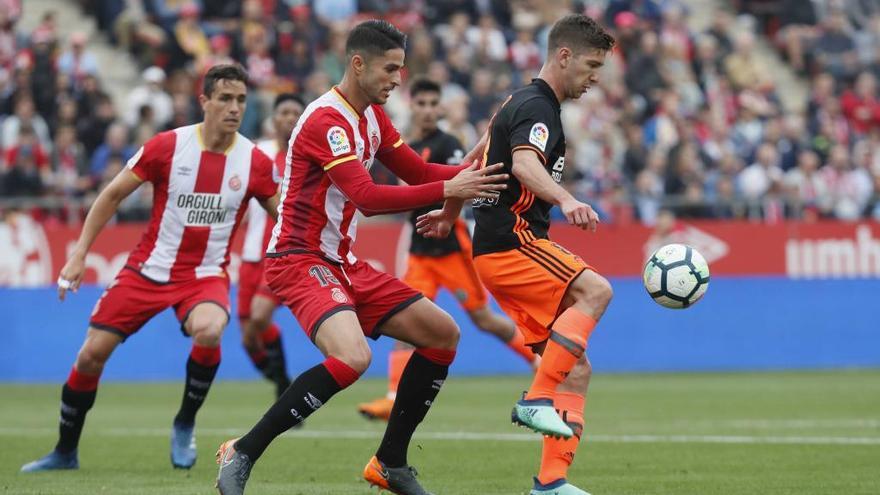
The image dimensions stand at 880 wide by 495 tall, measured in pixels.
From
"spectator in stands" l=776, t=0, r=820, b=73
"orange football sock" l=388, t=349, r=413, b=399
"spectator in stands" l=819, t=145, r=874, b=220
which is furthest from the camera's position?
"spectator in stands" l=776, t=0, r=820, b=73

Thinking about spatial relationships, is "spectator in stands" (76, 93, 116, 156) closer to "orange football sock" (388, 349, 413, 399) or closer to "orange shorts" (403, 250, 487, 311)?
"orange shorts" (403, 250, 487, 311)

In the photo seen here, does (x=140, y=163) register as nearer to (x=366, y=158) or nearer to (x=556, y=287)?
(x=366, y=158)

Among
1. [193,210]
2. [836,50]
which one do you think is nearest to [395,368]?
[193,210]

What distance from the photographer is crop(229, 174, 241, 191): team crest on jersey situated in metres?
9.91

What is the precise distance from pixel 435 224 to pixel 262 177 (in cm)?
215

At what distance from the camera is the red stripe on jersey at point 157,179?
9.70 meters

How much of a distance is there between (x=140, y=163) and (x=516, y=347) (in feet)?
17.8

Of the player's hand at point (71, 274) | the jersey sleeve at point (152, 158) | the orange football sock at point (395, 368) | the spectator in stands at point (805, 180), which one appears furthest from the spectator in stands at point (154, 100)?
the player's hand at point (71, 274)

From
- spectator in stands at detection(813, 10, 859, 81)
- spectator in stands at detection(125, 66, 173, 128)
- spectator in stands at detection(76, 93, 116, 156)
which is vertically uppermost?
spectator in stands at detection(813, 10, 859, 81)

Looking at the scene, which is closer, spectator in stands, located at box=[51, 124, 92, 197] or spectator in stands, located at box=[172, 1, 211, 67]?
spectator in stands, located at box=[51, 124, 92, 197]

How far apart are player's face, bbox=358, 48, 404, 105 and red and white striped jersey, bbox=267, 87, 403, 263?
0.55 ft

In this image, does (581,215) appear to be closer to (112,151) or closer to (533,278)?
(533,278)

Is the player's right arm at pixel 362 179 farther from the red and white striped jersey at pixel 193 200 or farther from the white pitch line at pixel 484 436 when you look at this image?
the white pitch line at pixel 484 436

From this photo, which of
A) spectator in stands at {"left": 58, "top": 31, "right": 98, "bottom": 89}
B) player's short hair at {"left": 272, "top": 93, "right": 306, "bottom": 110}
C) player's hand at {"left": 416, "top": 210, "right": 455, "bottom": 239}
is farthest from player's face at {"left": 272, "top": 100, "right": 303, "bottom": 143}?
spectator in stands at {"left": 58, "top": 31, "right": 98, "bottom": 89}
